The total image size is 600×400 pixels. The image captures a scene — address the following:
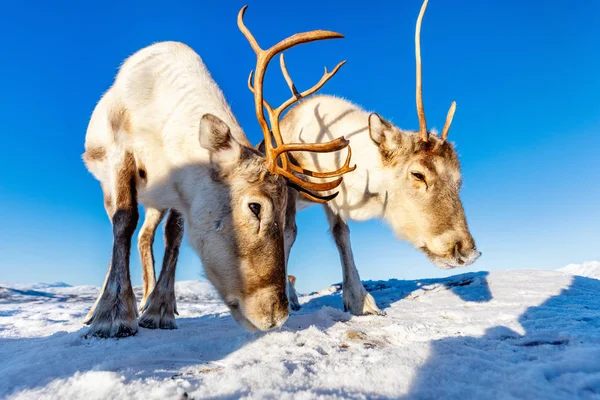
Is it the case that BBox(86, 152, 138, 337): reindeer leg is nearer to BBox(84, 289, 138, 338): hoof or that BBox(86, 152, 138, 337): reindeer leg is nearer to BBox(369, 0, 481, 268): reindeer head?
BBox(84, 289, 138, 338): hoof

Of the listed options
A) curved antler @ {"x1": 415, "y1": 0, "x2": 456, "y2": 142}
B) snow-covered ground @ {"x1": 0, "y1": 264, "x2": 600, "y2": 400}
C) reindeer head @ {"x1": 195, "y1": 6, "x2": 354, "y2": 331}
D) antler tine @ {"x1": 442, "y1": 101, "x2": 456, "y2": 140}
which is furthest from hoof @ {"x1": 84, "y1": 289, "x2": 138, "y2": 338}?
antler tine @ {"x1": 442, "y1": 101, "x2": 456, "y2": 140}

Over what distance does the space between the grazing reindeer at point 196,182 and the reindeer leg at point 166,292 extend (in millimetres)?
11

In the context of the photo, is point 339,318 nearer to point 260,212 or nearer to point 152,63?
point 260,212

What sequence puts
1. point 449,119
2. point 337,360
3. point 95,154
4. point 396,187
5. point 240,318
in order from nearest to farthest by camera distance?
1. point 337,360
2. point 240,318
3. point 396,187
4. point 95,154
5. point 449,119

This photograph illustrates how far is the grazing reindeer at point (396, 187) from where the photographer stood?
4625 millimetres

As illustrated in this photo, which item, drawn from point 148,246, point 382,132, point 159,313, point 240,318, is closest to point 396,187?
point 382,132

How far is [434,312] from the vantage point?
4449 millimetres

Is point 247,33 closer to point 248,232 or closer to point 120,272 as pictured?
point 248,232

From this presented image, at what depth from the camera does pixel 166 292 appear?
4195 mm

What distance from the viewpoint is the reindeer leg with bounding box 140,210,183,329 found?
4.02 meters

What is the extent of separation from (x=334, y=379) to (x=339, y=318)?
7.87 ft

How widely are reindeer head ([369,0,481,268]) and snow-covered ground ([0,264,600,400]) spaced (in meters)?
0.78

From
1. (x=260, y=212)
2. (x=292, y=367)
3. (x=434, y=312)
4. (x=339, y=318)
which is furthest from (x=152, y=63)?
(x=434, y=312)

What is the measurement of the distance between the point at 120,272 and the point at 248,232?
1.25m
